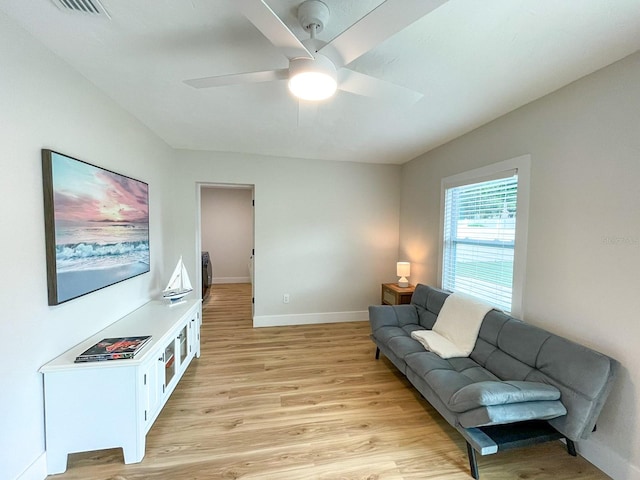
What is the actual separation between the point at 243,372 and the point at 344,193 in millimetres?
2740

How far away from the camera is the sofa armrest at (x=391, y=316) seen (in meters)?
2.84

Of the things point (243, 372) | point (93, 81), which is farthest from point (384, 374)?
point (93, 81)

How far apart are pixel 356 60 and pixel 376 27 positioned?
2.19 feet

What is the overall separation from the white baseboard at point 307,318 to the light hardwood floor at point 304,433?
907 millimetres

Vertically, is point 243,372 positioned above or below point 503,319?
below

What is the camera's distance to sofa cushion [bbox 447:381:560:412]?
4.81ft

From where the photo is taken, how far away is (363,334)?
366 cm

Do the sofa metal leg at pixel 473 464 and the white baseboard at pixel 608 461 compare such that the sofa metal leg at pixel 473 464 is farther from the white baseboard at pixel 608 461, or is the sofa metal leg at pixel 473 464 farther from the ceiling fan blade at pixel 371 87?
the ceiling fan blade at pixel 371 87

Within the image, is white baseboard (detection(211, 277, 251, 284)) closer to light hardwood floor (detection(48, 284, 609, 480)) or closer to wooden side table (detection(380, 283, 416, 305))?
light hardwood floor (detection(48, 284, 609, 480))

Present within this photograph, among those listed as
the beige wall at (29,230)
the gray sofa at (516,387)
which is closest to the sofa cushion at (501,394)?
the gray sofa at (516,387)

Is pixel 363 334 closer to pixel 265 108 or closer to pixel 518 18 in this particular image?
pixel 265 108

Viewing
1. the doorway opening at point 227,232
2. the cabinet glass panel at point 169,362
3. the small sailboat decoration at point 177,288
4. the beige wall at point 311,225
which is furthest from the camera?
the doorway opening at point 227,232

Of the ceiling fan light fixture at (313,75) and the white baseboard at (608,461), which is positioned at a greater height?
the ceiling fan light fixture at (313,75)

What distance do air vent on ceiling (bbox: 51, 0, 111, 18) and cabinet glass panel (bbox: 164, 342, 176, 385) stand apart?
2062 millimetres
